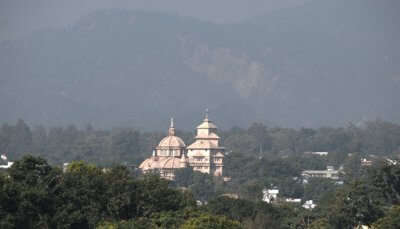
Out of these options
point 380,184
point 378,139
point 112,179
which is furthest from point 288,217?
point 378,139

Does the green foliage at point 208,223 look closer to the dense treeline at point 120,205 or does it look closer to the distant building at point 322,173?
the dense treeline at point 120,205

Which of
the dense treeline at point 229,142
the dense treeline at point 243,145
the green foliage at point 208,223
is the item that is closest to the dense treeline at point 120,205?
the green foliage at point 208,223

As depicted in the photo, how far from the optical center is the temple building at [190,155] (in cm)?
12756

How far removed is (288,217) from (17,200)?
21260mm

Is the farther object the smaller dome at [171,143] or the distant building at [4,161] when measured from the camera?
the distant building at [4,161]

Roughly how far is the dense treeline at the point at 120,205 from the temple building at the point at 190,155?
59371 mm

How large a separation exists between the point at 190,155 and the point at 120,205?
76.5m

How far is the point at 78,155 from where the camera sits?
513ft

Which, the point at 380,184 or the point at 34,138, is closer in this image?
the point at 380,184

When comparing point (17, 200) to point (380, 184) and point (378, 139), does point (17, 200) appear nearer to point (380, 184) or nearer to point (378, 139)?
point (380, 184)

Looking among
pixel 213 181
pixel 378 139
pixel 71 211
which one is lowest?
pixel 71 211

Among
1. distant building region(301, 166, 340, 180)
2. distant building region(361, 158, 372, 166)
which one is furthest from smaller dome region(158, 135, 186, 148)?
distant building region(361, 158, 372, 166)

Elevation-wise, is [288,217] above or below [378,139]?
below

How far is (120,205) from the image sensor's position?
5506 centimetres
